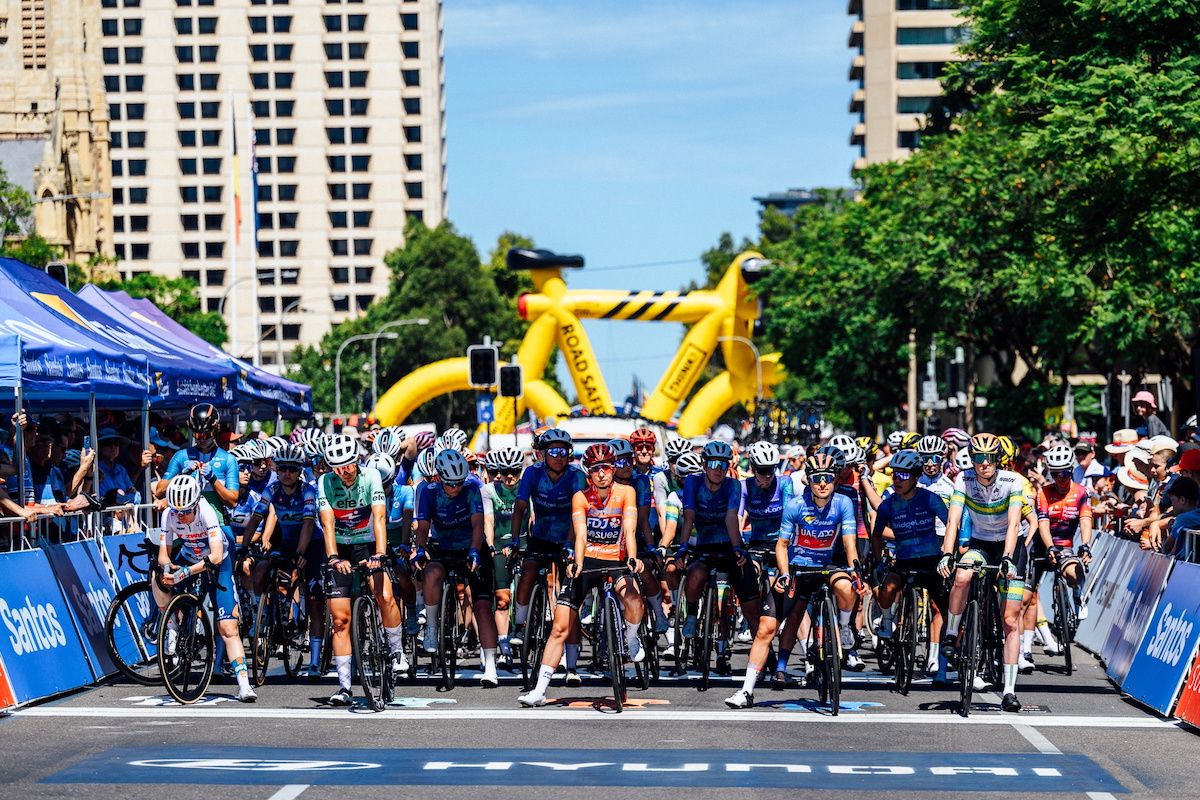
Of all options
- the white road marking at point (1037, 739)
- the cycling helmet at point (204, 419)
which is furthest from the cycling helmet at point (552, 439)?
the white road marking at point (1037, 739)

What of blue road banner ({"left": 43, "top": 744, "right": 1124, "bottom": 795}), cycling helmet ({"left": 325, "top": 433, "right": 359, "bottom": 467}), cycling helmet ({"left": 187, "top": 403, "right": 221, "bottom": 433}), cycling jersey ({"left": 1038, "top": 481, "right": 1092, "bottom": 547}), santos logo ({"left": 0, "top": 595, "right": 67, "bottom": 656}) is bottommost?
blue road banner ({"left": 43, "top": 744, "right": 1124, "bottom": 795})

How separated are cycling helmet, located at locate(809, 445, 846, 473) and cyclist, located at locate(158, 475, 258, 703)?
14.9ft

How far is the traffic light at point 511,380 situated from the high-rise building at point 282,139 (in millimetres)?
111370

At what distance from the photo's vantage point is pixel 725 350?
52.1 m

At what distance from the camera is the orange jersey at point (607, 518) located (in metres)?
14.7

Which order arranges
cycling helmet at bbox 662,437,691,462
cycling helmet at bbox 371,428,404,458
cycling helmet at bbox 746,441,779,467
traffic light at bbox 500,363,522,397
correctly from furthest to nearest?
1. traffic light at bbox 500,363,522,397
2. cycling helmet at bbox 371,428,404,458
3. cycling helmet at bbox 662,437,691,462
4. cycling helmet at bbox 746,441,779,467

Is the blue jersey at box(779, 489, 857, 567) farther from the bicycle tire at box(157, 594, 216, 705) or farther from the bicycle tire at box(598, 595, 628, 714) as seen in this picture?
the bicycle tire at box(157, 594, 216, 705)

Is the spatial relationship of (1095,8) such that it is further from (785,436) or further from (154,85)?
(154,85)

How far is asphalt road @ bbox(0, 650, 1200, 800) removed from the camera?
35.6 feet

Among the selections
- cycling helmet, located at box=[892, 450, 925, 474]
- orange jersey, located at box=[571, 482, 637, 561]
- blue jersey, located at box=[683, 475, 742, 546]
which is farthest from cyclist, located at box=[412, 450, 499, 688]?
cycling helmet, located at box=[892, 450, 925, 474]

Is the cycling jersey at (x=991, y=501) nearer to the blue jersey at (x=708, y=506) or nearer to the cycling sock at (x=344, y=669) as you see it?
the blue jersey at (x=708, y=506)

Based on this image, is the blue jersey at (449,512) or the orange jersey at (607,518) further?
the blue jersey at (449,512)

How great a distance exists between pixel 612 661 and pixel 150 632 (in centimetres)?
471

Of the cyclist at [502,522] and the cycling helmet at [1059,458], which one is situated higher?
the cycling helmet at [1059,458]
